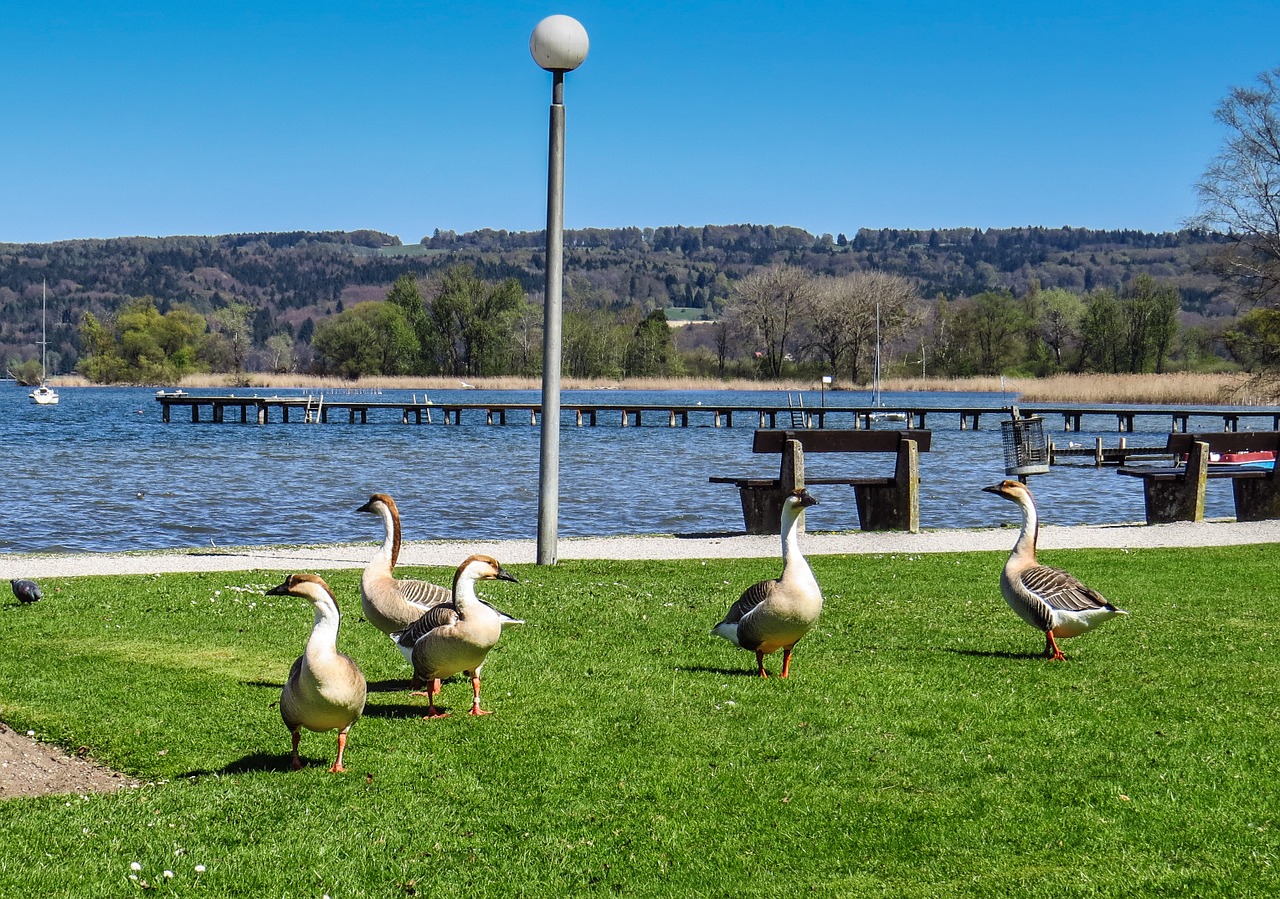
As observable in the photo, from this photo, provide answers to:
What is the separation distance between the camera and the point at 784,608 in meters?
8.05

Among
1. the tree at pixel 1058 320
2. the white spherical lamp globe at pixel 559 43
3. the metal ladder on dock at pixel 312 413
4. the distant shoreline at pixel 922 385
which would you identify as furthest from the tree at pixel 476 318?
the white spherical lamp globe at pixel 559 43

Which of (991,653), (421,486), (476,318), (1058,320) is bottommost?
(421,486)

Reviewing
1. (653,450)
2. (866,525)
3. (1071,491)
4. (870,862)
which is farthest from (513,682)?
(653,450)

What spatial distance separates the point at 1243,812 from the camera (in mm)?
5828

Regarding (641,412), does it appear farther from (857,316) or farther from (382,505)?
(382,505)

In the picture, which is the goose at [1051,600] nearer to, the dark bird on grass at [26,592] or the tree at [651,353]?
the dark bird on grass at [26,592]

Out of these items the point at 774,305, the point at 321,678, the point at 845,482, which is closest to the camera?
the point at 321,678

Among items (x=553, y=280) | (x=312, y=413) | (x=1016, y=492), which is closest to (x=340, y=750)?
(x=1016, y=492)

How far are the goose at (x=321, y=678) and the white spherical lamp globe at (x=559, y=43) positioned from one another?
28.3 ft

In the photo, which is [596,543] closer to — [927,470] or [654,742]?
[654,742]

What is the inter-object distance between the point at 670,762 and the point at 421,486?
2788 centimetres

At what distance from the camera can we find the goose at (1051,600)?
353 inches

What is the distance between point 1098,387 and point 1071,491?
56.9 m

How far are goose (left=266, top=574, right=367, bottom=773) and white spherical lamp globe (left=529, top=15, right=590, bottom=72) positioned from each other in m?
8.62
